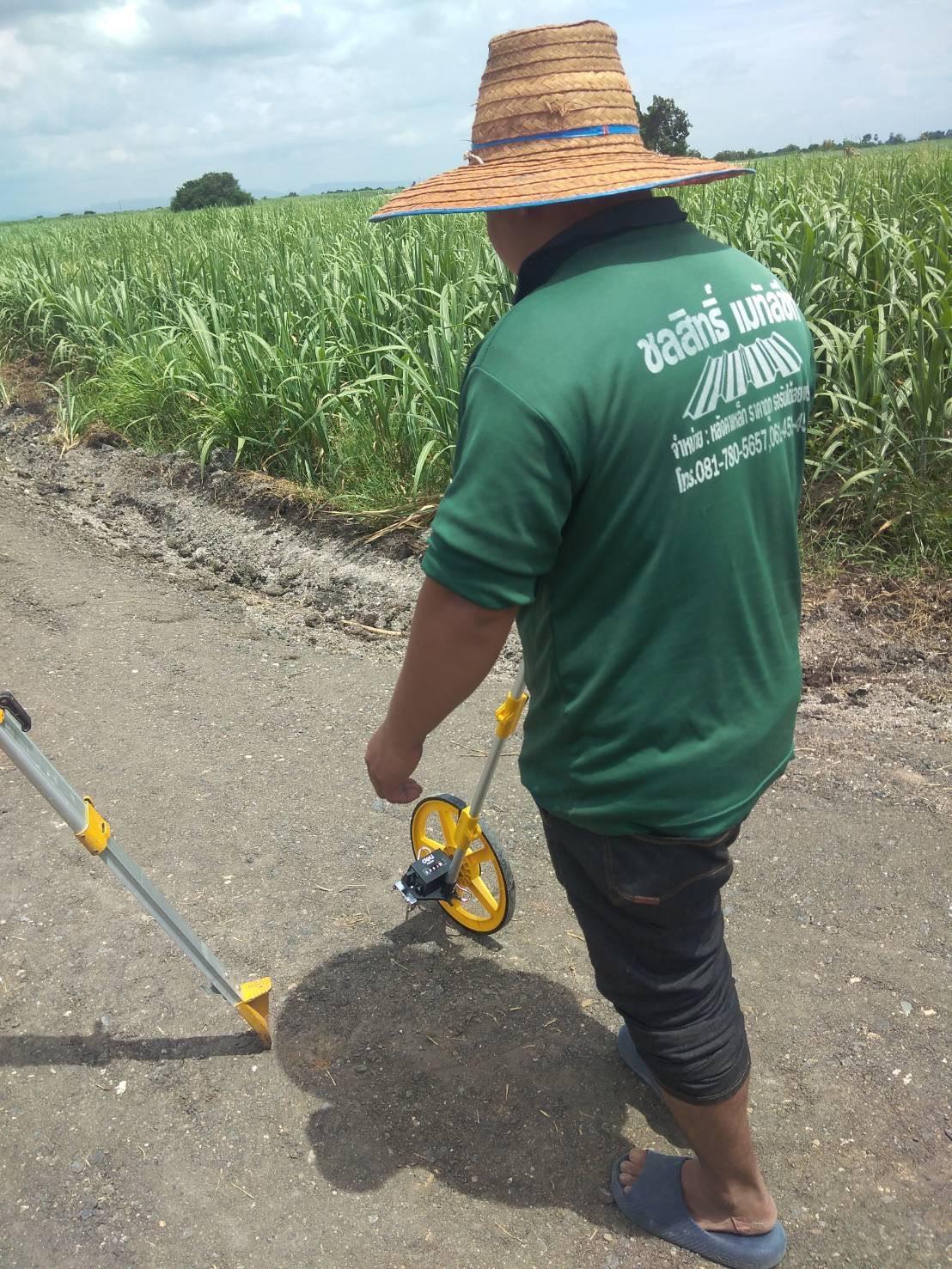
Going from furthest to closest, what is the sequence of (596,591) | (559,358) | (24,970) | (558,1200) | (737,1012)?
1. (24,970)
2. (558,1200)
3. (737,1012)
4. (596,591)
5. (559,358)

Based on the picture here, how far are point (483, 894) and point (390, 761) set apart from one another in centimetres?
100

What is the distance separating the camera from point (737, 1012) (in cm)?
168

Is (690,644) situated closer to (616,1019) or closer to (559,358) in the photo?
(559,358)

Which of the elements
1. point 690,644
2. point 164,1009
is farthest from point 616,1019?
point 690,644

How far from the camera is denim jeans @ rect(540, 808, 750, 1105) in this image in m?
1.50

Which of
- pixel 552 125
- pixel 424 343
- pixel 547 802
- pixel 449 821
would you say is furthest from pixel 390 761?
pixel 424 343

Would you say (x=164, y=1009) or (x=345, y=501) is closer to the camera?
(x=164, y=1009)

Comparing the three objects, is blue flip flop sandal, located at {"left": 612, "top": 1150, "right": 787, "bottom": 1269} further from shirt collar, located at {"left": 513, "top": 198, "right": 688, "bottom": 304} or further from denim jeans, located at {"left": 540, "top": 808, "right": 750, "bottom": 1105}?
shirt collar, located at {"left": 513, "top": 198, "right": 688, "bottom": 304}

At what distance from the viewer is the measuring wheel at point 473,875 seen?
7.99 feet

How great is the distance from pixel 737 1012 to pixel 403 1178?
0.78 metres

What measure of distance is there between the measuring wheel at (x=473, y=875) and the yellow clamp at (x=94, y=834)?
2.79ft

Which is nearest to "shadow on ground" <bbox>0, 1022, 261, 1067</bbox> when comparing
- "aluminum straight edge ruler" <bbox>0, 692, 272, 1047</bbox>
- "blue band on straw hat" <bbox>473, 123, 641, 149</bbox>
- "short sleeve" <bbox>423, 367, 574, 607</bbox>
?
"aluminum straight edge ruler" <bbox>0, 692, 272, 1047</bbox>

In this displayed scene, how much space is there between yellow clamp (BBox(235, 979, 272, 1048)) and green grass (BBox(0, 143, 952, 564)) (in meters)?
2.78

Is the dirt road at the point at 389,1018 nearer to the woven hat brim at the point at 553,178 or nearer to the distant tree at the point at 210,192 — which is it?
the woven hat brim at the point at 553,178
